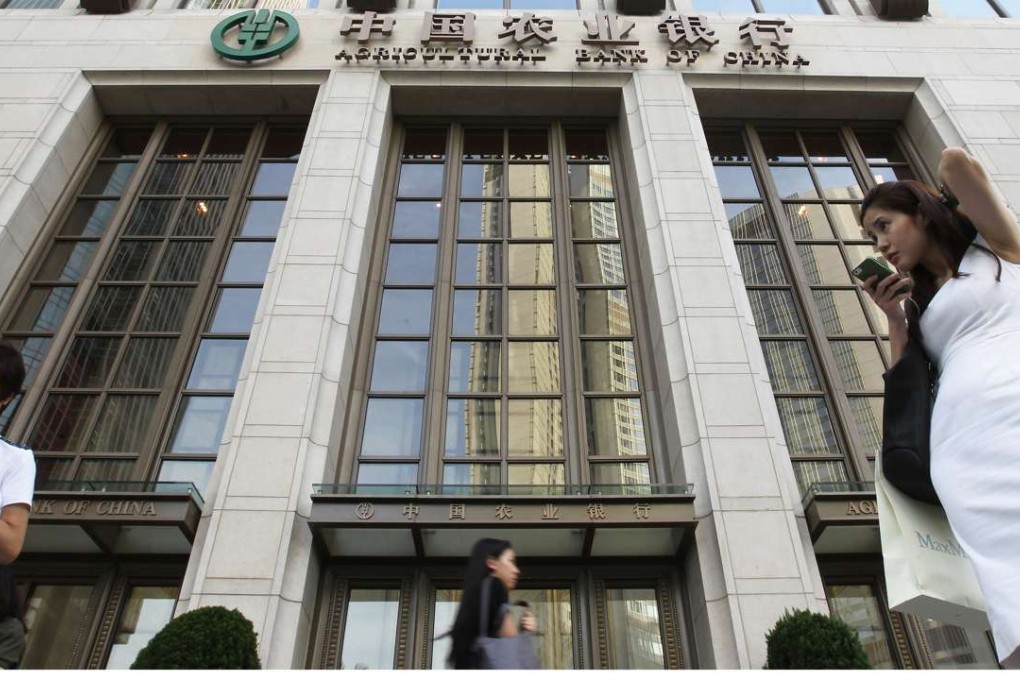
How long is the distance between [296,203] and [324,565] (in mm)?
6107

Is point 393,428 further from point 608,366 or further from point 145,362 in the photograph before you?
point 145,362

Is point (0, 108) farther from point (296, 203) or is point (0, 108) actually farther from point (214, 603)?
point (214, 603)

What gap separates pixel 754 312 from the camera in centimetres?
1204

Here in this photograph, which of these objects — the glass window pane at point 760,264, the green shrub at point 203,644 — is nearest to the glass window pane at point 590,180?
the glass window pane at point 760,264

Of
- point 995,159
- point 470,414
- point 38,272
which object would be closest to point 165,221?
point 38,272

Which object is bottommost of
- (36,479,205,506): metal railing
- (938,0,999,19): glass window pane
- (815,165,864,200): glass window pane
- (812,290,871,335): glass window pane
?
(36,479,205,506): metal railing

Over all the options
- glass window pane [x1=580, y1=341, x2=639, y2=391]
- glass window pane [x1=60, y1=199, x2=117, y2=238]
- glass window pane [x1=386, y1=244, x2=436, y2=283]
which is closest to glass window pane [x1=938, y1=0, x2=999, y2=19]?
glass window pane [x1=580, y1=341, x2=639, y2=391]

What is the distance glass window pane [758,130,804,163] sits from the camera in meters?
14.7

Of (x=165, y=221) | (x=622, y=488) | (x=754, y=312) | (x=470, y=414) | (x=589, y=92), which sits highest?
(x=589, y=92)

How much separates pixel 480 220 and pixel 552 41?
4.68m

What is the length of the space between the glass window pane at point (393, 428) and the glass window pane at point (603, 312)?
10.5 feet

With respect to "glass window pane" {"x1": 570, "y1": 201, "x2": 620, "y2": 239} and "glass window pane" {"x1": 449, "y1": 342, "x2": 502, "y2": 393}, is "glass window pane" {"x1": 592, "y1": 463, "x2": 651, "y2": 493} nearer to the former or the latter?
"glass window pane" {"x1": 449, "y1": 342, "x2": 502, "y2": 393}

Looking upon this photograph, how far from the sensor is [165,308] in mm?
11984

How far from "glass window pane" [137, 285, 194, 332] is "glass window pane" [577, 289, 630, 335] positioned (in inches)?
265
